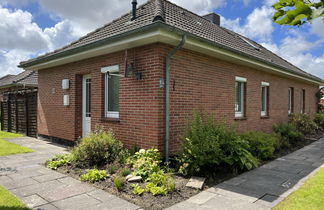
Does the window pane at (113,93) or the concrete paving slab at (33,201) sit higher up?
the window pane at (113,93)

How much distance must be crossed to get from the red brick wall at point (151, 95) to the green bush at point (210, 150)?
2.39ft

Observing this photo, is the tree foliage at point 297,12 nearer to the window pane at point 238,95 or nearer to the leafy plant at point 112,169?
the leafy plant at point 112,169

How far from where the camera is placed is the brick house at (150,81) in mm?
5516

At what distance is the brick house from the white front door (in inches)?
1.4

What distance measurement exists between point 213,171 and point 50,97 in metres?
7.28

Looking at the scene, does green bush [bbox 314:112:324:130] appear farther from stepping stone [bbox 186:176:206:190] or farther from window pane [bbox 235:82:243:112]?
stepping stone [bbox 186:176:206:190]

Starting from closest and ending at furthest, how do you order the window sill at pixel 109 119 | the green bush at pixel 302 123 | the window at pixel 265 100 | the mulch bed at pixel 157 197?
1. the mulch bed at pixel 157 197
2. the window sill at pixel 109 119
3. the window at pixel 265 100
4. the green bush at pixel 302 123

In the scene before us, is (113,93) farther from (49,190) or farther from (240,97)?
(240,97)

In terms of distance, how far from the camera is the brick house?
552 cm

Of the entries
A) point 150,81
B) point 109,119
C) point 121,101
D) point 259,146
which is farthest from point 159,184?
point 259,146

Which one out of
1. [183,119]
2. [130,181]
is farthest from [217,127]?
[130,181]

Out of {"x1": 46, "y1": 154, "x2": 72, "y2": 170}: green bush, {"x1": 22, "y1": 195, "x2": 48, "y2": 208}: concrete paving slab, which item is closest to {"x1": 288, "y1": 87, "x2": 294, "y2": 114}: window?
{"x1": 46, "y1": 154, "x2": 72, "y2": 170}: green bush

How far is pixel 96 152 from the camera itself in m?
5.71

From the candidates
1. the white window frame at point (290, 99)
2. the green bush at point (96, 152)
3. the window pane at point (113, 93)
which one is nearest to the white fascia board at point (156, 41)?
the window pane at point (113, 93)
